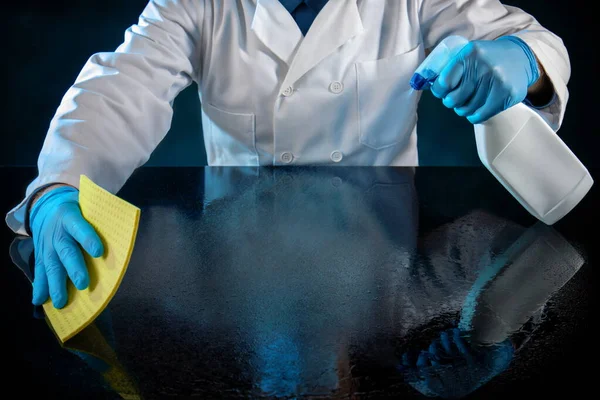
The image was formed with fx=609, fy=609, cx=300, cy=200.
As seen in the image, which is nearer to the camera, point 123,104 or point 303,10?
point 123,104

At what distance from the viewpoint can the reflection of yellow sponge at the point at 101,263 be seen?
24.2 inches

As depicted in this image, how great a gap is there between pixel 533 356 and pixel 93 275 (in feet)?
1.55

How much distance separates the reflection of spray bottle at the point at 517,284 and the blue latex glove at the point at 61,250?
0.42m

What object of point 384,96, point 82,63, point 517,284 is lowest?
point 82,63

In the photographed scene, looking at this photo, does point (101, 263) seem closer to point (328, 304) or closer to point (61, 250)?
point (61, 250)

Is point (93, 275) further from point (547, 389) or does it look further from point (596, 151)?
point (596, 151)

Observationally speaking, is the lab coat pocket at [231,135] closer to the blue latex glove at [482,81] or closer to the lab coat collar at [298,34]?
the lab coat collar at [298,34]

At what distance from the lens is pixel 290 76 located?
137 cm

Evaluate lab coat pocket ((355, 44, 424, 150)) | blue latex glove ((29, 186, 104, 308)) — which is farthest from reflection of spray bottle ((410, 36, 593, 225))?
blue latex glove ((29, 186, 104, 308))

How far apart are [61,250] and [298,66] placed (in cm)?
78

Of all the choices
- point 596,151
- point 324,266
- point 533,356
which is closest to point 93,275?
point 324,266

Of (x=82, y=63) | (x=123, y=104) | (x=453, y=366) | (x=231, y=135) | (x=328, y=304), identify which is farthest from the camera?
(x=82, y=63)

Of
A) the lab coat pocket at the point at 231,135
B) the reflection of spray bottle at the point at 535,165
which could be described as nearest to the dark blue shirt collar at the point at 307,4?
the lab coat pocket at the point at 231,135

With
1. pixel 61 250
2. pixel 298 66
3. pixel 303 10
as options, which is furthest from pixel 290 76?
pixel 61 250
